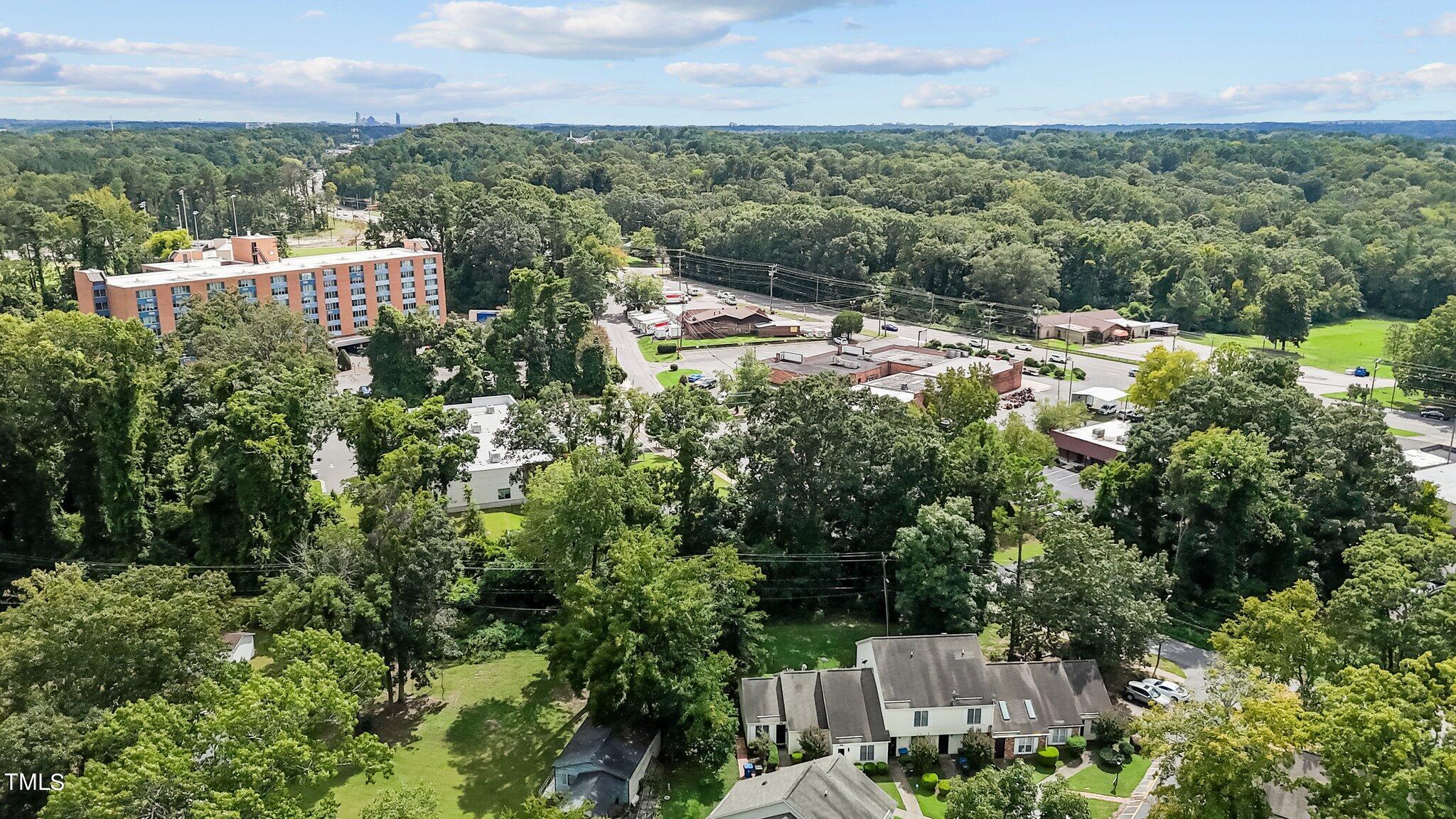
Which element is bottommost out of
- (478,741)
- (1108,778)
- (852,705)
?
(1108,778)

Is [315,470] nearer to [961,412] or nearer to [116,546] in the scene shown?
[116,546]

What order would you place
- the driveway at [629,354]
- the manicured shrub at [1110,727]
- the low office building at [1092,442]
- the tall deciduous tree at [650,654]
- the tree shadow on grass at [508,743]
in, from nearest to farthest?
1. the tree shadow on grass at [508,743]
2. the tall deciduous tree at [650,654]
3. the manicured shrub at [1110,727]
4. the low office building at [1092,442]
5. the driveway at [629,354]

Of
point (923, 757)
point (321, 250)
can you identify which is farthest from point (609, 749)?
point (321, 250)

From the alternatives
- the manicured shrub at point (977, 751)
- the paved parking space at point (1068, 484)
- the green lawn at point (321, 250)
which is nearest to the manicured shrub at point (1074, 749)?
the manicured shrub at point (977, 751)

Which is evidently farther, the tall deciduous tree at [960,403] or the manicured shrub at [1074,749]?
the tall deciduous tree at [960,403]

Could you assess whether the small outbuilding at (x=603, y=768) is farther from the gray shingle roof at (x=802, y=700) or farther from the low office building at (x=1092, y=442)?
the low office building at (x=1092, y=442)

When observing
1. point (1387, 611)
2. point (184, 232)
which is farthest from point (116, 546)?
point (184, 232)

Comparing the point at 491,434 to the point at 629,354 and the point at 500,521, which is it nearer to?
the point at 500,521
